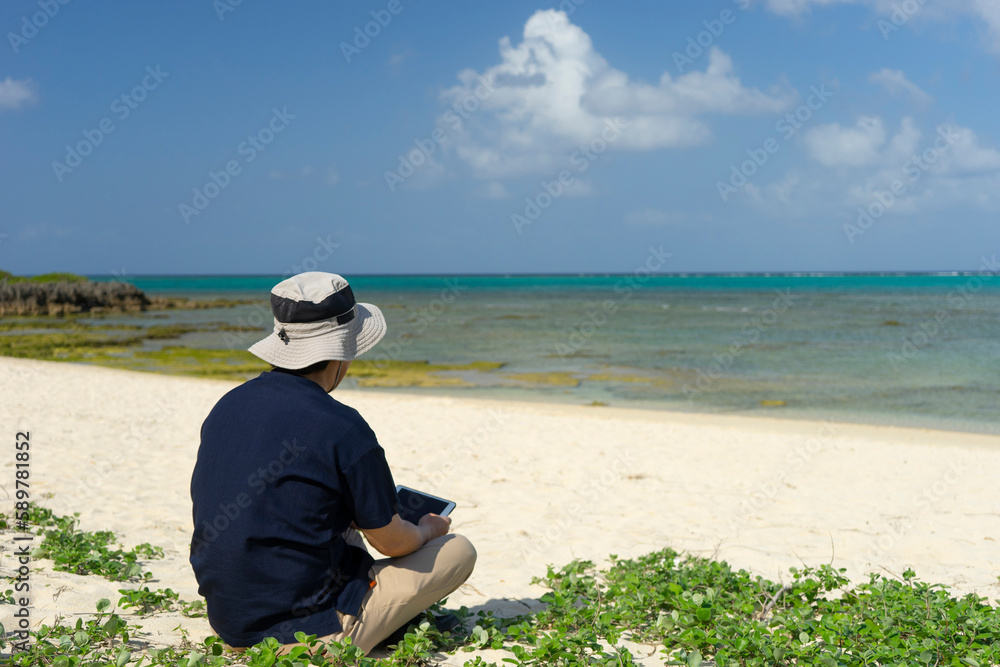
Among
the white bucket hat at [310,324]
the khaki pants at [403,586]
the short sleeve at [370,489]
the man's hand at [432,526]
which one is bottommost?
the khaki pants at [403,586]

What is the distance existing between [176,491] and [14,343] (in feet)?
76.7

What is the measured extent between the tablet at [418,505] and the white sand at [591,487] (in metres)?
0.66

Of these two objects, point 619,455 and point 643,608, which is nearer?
point 643,608

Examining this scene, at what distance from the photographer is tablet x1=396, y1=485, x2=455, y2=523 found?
2.99 metres

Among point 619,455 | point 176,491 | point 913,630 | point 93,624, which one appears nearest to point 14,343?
point 176,491

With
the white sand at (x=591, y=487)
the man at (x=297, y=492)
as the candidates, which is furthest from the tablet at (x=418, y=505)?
the white sand at (x=591, y=487)

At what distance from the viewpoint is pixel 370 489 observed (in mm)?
2414

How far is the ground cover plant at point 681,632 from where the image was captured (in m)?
2.62

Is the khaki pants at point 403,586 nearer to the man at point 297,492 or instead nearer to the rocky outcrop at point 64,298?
the man at point 297,492

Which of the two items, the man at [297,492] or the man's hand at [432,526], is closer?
the man at [297,492]

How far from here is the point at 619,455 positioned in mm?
8070

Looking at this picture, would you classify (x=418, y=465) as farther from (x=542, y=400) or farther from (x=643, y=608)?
(x=542, y=400)

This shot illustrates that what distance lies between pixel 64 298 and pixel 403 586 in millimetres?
48932

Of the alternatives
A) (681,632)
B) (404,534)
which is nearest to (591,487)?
(681,632)
